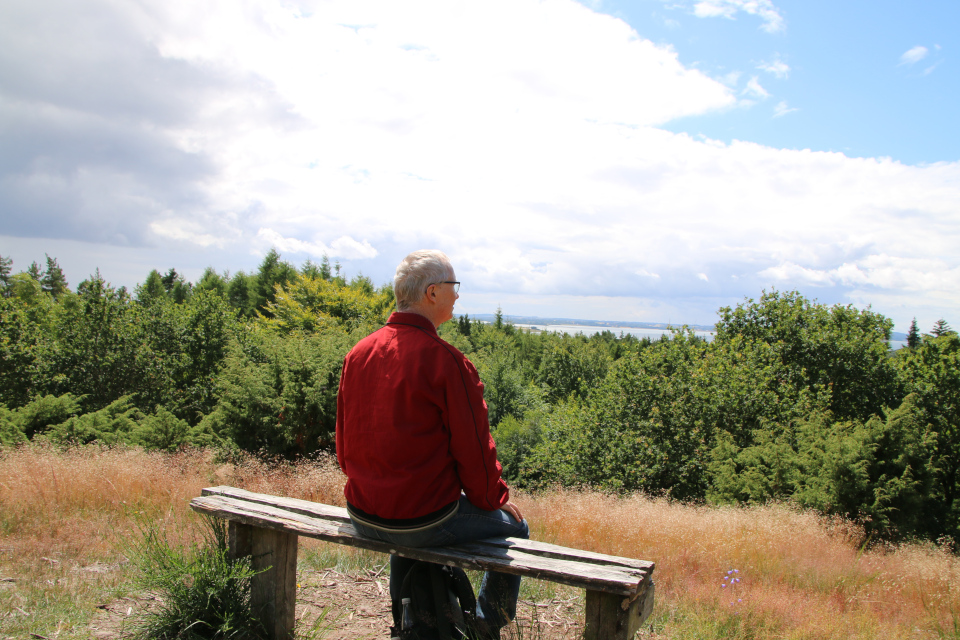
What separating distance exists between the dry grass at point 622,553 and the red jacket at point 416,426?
6.05 ft

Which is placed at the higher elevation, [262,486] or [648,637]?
[648,637]

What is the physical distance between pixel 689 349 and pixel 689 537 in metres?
12.3

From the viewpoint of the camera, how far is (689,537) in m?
5.65

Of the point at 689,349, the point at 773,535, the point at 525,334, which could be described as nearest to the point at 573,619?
the point at 773,535

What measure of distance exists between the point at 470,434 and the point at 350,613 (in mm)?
1924

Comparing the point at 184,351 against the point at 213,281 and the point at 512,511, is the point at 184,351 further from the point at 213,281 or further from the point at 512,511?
the point at 213,281

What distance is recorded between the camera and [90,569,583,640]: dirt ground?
2.94 m

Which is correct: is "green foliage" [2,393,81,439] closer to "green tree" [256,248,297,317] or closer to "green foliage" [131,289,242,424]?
"green foliage" [131,289,242,424]

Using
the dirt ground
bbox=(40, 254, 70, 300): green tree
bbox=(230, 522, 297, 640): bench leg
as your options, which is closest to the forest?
the dirt ground

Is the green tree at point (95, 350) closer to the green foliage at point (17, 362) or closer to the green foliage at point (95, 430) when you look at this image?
the green foliage at point (17, 362)

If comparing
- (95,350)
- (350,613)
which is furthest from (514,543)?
(95,350)

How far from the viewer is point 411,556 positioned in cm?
241

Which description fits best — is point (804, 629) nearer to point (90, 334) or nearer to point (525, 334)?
point (90, 334)

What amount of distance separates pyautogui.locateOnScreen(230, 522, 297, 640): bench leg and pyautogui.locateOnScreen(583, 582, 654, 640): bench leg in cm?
158
